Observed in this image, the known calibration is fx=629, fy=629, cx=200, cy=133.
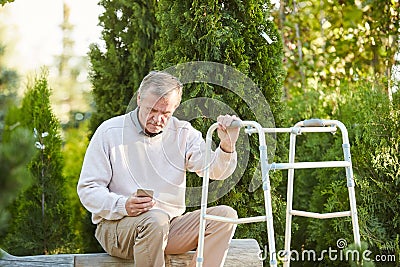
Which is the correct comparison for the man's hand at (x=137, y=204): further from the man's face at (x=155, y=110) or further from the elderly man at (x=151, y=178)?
the man's face at (x=155, y=110)

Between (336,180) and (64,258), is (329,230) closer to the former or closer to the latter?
(336,180)

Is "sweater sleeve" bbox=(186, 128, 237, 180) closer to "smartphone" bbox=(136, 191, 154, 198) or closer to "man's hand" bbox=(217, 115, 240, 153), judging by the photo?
"man's hand" bbox=(217, 115, 240, 153)

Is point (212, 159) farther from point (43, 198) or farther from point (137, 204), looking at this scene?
point (43, 198)

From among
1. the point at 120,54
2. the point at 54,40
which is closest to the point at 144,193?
the point at 120,54

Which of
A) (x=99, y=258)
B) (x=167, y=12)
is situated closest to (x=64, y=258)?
(x=99, y=258)

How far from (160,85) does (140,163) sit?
36 cm

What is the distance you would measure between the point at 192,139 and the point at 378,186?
1.26 meters

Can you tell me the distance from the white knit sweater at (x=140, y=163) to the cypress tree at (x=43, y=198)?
1.41m

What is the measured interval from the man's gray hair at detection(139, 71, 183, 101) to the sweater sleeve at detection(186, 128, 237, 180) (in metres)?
0.25

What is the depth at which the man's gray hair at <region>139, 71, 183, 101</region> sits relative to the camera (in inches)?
106

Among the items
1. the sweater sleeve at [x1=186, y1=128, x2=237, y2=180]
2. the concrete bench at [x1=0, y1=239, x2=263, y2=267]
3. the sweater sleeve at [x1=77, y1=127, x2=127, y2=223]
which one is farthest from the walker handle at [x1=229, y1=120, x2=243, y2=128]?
the concrete bench at [x1=0, y1=239, x2=263, y2=267]

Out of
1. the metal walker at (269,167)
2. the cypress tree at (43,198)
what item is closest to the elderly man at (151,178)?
the metal walker at (269,167)

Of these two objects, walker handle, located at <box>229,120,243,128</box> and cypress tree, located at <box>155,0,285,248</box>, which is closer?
walker handle, located at <box>229,120,243,128</box>

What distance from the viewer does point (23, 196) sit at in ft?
13.8
